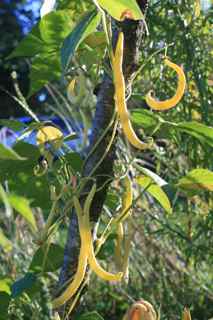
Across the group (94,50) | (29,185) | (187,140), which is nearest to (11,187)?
(29,185)

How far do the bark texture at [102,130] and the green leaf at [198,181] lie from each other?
2.7 inches

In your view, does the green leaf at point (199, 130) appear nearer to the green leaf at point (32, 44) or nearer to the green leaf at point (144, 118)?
the green leaf at point (144, 118)

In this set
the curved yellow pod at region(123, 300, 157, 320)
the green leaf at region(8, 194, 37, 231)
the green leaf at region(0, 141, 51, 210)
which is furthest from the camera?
the green leaf at region(0, 141, 51, 210)

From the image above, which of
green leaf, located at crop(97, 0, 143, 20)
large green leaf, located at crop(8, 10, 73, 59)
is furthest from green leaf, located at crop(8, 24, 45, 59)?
green leaf, located at crop(97, 0, 143, 20)

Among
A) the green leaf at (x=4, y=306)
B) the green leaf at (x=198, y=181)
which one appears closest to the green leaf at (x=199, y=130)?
the green leaf at (x=198, y=181)

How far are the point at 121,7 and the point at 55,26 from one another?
0.18m

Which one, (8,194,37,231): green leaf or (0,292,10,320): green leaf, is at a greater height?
(8,194,37,231): green leaf

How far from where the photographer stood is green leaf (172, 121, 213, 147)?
58 centimetres

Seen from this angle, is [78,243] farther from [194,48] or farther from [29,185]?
[194,48]

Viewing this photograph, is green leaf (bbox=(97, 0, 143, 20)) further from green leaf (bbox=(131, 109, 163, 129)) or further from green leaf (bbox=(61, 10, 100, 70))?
green leaf (bbox=(131, 109, 163, 129))

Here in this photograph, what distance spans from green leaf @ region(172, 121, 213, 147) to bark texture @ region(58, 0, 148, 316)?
0.06 m

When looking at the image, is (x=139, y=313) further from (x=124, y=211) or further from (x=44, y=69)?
(x=44, y=69)

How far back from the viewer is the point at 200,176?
61 cm

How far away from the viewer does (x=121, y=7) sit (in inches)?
17.9
